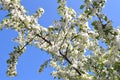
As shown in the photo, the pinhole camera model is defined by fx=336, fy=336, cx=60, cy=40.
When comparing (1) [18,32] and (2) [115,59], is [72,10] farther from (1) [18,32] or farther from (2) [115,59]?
(2) [115,59]

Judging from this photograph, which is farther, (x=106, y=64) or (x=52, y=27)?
(x=52, y=27)

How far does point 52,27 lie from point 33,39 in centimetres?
179

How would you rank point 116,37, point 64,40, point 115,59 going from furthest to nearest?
point 64,40 → point 115,59 → point 116,37

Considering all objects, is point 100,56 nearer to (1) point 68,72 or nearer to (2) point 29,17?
(1) point 68,72

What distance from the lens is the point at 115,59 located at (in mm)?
11516

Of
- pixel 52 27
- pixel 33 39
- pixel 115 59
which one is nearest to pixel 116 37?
pixel 115 59

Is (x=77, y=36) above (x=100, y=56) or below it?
above

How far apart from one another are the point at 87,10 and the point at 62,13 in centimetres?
271

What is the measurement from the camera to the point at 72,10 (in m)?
14.7

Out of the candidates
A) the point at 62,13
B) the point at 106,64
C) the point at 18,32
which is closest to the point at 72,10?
the point at 62,13

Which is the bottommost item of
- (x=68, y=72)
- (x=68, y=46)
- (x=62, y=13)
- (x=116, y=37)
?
(x=116, y=37)

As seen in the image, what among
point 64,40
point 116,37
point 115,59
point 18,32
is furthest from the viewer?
point 18,32

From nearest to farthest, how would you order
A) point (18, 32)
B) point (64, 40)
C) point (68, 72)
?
point (68, 72) < point (64, 40) < point (18, 32)

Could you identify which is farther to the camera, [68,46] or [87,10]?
[68,46]
